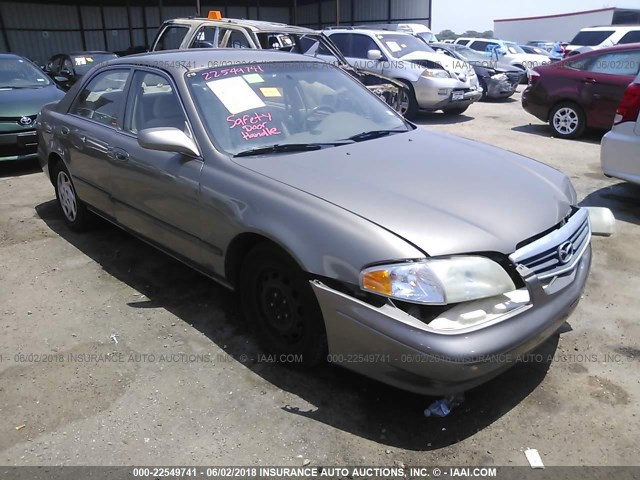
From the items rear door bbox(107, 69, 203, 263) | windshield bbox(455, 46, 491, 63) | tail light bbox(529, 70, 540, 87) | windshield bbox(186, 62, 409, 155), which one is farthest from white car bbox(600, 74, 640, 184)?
windshield bbox(455, 46, 491, 63)

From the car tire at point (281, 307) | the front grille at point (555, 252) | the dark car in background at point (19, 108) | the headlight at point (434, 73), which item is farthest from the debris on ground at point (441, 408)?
the headlight at point (434, 73)

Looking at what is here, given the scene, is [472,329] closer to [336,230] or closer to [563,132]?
[336,230]

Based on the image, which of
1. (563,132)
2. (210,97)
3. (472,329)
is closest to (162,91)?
(210,97)

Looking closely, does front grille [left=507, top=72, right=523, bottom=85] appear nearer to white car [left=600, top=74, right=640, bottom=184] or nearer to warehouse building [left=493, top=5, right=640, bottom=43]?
white car [left=600, top=74, right=640, bottom=184]

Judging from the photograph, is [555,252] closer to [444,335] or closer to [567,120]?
[444,335]

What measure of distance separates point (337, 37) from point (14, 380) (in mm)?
10492

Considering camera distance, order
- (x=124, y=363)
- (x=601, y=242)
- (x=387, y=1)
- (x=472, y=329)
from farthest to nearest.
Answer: (x=387, y=1)
(x=601, y=242)
(x=124, y=363)
(x=472, y=329)

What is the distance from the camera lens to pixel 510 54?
1841 cm

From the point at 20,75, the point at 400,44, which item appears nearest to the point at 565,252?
the point at 20,75

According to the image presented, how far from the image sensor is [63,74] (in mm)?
12734

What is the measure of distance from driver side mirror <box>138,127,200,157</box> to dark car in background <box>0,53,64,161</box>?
4758 millimetres

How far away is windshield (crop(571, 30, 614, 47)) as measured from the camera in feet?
53.9

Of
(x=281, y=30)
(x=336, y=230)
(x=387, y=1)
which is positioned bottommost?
(x=336, y=230)

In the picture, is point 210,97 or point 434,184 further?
point 210,97
